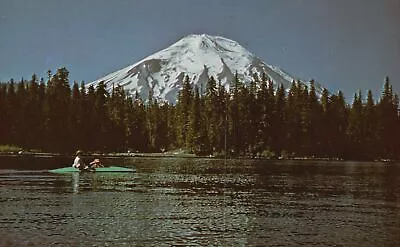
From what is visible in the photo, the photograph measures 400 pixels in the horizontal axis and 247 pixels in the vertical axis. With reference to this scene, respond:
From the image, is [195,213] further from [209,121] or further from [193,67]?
[193,67]

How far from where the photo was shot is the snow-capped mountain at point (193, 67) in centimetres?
12925

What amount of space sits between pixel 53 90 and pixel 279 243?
1371 inches

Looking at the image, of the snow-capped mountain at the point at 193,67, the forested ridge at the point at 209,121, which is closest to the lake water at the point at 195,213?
the forested ridge at the point at 209,121

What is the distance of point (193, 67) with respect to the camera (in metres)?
159

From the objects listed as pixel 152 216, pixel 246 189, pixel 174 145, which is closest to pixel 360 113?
pixel 174 145

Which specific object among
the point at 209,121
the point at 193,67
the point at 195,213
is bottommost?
the point at 195,213

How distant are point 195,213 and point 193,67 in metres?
148

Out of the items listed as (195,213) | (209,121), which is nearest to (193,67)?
(209,121)

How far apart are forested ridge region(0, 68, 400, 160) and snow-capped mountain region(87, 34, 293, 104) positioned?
5425 centimetres

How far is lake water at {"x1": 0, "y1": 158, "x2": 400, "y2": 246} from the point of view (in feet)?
29.5

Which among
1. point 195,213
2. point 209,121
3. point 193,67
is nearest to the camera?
point 195,213

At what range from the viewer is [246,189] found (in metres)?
17.5

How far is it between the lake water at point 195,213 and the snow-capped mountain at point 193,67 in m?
92.0

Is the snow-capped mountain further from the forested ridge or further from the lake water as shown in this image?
the lake water
